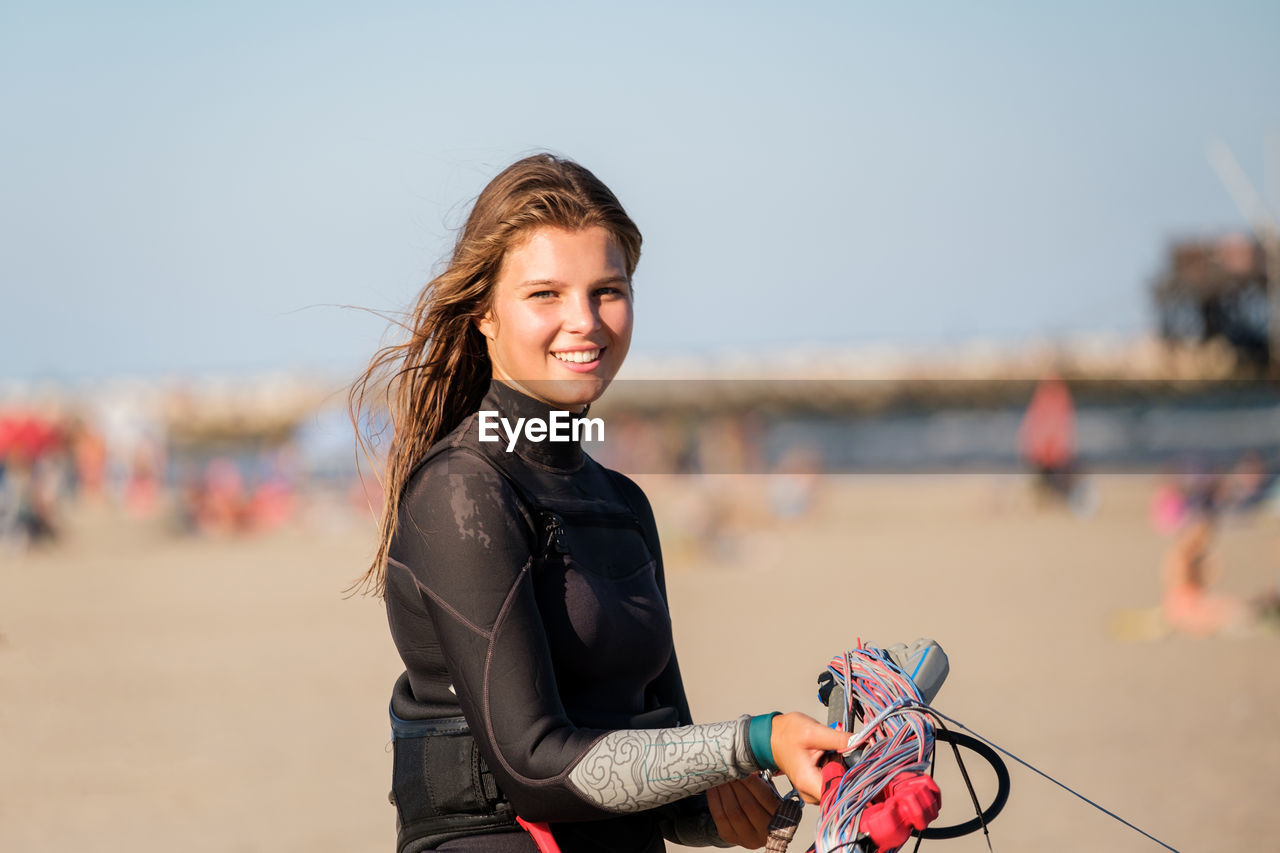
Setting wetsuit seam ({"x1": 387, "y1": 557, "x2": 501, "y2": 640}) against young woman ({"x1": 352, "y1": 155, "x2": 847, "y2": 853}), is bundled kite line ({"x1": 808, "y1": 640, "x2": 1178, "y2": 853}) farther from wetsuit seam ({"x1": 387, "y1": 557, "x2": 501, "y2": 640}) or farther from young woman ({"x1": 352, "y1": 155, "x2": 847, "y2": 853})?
wetsuit seam ({"x1": 387, "y1": 557, "x2": 501, "y2": 640})

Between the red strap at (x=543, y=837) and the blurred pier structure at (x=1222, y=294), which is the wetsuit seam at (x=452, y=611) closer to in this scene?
the red strap at (x=543, y=837)

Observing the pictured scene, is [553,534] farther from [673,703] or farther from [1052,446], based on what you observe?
[1052,446]

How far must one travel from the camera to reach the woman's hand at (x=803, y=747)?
1.61 metres

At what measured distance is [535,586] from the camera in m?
1.77

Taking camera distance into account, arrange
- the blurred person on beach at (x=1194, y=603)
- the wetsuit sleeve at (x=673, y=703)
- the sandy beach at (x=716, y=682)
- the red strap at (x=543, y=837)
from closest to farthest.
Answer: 1. the red strap at (x=543, y=837)
2. the wetsuit sleeve at (x=673, y=703)
3. the sandy beach at (x=716, y=682)
4. the blurred person on beach at (x=1194, y=603)

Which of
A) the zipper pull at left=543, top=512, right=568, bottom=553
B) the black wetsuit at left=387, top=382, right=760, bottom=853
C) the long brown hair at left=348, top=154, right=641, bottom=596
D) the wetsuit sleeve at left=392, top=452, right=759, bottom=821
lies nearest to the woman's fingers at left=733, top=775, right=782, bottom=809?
the black wetsuit at left=387, top=382, right=760, bottom=853

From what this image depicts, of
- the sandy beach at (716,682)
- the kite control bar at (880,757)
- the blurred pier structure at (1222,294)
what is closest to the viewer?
the kite control bar at (880,757)

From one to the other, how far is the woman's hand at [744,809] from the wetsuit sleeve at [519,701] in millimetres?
270

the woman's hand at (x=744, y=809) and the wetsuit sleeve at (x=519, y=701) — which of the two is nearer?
the wetsuit sleeve at (x=519, y=701)

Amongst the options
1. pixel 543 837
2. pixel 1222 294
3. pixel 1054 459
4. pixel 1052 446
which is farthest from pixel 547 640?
pixel 1222 294

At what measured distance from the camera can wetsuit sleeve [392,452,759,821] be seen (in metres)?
1.63

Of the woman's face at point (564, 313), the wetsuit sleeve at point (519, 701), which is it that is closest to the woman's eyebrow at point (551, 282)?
the woman's face at point (564, 313)

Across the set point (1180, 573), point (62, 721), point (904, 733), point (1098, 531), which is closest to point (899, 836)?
point (904, 733)

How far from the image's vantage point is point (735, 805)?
1.93m
